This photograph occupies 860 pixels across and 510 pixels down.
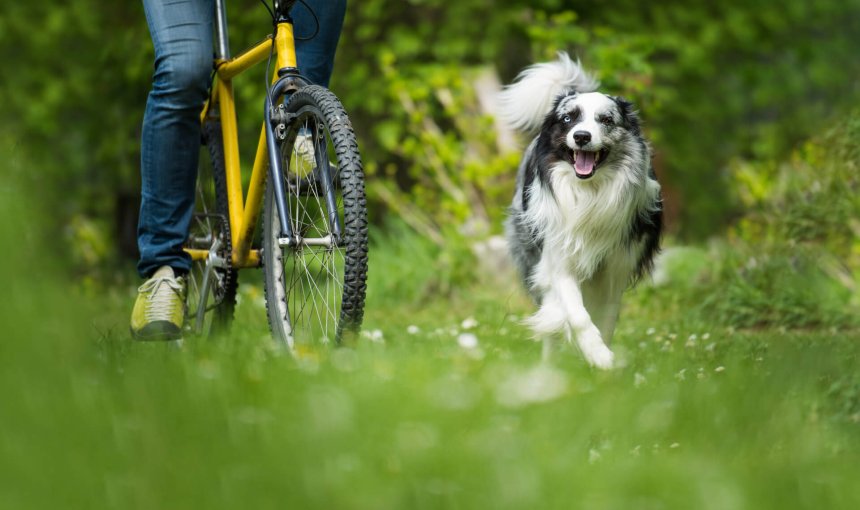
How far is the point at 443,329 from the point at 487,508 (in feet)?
9.26

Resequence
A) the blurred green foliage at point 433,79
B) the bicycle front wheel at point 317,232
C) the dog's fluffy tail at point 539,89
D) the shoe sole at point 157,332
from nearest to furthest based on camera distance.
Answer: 1. the bicycle front wheel at point 317,232
2. the shoe sole at point 157,332
3. the dog's fluffy tail at point 539,89
4. the blurred green foliage at point 433,79

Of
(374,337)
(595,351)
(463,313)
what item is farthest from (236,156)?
(463,313)

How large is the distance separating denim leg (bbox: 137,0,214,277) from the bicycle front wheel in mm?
314

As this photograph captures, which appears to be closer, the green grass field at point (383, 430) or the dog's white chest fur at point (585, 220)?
the green grass field at point (383, 430)

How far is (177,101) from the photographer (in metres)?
3.17

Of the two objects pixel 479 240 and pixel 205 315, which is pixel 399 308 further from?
pixel 205 315

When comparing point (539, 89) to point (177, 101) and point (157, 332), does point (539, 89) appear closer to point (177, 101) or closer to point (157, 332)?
point (177, 101)

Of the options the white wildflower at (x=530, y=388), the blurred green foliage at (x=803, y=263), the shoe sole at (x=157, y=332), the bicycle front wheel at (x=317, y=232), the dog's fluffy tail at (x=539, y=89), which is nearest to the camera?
the white wildflower at (x=530, y=388)

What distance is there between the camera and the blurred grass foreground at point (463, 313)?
175 cm

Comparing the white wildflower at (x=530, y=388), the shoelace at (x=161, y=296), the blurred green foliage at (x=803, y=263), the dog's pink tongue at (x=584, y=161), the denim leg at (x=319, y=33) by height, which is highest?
the denim leg at (x=319, y=33)

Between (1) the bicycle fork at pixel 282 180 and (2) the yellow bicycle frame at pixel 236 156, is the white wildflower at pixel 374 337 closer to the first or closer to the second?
(2) the yellow bicycle frame at pixel 236 156

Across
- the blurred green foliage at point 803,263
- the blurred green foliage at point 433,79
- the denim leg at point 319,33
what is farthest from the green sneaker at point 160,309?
the blurred green foliage at point 433,79

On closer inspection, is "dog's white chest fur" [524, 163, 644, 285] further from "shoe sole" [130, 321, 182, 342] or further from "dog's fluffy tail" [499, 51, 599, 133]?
"shoe sole" [130, 321, 182, 342]

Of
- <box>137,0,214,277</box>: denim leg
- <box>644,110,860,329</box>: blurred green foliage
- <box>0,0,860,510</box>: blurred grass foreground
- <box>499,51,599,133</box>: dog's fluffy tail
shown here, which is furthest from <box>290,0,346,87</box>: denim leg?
<box>644,110,860,329</box>: blurred green foliage
